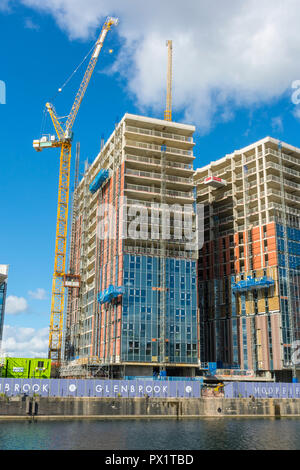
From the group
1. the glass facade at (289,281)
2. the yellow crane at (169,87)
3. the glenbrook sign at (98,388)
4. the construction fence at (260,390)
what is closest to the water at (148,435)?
the glenbrook sign at (98,388)

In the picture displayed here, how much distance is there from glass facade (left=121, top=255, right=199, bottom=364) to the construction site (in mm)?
283

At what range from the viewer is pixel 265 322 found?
14425 cm

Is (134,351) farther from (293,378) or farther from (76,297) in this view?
(76,297)

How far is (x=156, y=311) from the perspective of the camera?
131m

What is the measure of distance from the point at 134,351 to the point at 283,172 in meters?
75.9

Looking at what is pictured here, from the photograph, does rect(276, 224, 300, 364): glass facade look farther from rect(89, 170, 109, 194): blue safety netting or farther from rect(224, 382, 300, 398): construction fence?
rect(89, 170, 109, 194): blue safety netting

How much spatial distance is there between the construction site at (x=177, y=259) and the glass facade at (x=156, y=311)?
11.1 inches

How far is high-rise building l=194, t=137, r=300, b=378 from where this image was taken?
143 m

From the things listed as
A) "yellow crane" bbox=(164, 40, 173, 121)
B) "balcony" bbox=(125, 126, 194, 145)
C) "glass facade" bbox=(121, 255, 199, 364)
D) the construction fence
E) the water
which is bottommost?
the water

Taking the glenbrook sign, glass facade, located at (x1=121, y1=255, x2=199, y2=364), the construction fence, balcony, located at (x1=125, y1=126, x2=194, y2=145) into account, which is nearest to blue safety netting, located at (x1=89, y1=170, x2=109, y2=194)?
balcony, located at (x1=125, y1=126, x2=194, y2=145)

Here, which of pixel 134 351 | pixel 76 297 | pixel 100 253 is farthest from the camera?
pixel 76 297

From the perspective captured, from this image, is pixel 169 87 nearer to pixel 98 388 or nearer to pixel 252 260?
pixel 252 260

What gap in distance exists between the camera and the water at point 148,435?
59.9 m

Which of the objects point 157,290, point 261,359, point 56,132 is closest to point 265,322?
point 261,359
